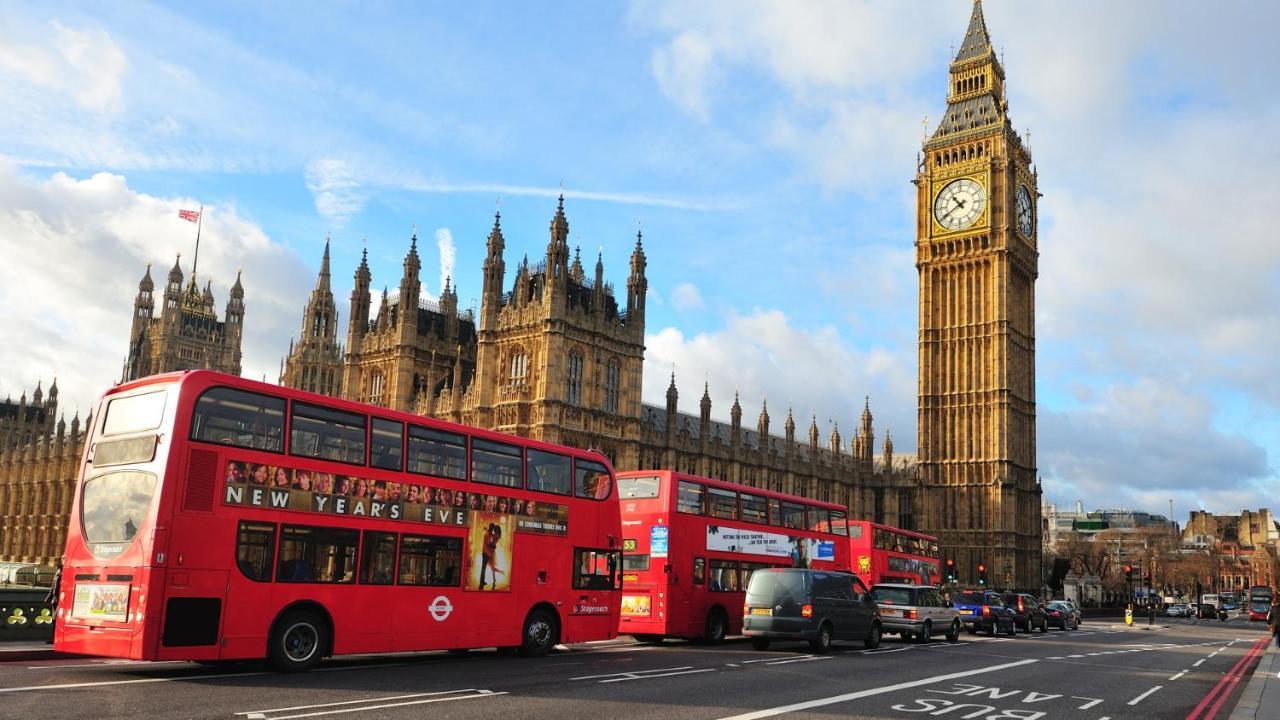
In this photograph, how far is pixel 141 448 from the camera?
625 inches

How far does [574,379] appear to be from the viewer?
59.6 metres

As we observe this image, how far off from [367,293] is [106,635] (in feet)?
198

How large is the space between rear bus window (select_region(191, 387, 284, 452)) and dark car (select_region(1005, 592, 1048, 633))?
110 feet

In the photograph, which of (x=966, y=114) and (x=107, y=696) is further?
(x=966, y=114)

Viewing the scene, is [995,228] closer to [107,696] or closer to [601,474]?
[601,474]

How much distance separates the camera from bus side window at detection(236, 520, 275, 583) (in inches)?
642

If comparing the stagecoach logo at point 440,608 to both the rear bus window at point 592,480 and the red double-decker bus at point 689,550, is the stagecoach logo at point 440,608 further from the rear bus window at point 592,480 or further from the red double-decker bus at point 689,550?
the red double-decker bus at point 689,550

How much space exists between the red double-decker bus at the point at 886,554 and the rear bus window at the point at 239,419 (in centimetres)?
2849

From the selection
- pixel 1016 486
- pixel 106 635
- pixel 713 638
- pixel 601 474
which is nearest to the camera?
pixel 106 635

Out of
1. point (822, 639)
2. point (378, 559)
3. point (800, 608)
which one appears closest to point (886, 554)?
point (822, 639)

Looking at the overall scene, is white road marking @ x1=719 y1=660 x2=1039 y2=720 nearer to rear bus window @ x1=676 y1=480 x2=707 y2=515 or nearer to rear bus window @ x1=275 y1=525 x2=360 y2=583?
rear bus window @ x1=275 y1=525 x2=360 y2=583

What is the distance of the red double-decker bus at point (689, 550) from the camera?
27109 millimetres

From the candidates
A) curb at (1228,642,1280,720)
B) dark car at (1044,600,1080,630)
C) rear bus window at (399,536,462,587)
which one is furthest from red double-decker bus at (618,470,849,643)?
dark car at (1044,600,1080,630)

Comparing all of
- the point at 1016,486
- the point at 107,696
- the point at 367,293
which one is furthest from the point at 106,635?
the point at 1016,486
